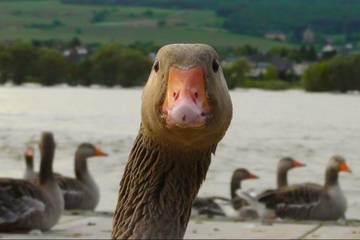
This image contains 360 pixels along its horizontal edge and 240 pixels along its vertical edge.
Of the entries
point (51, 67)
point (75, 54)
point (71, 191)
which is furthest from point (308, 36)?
point (71, 191)

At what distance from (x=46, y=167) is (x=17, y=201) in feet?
4.94

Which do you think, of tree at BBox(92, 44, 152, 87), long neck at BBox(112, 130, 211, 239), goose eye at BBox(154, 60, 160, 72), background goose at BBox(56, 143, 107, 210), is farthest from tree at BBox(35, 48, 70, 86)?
goose eye at BBox(154, 60, 160, 72)

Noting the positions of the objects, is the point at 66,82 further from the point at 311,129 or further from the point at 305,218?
the point at 305,218

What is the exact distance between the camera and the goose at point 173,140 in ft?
8.86

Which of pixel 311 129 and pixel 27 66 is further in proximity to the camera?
pixel 27 66

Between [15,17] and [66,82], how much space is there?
1371 inches

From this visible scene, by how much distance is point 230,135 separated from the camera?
143ft

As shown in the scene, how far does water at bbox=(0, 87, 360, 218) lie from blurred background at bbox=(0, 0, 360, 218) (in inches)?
3.0

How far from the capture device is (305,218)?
14.7 metres

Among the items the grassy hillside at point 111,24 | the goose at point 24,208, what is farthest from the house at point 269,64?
the goose at point 24,208

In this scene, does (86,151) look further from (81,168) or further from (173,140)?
(173,140)

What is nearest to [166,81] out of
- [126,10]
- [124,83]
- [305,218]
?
[305,218]

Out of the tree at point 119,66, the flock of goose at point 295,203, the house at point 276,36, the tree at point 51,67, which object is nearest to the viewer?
the flock of goose at point 295,203

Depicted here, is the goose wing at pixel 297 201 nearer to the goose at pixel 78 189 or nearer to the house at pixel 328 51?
the goose at pixel 78 189
